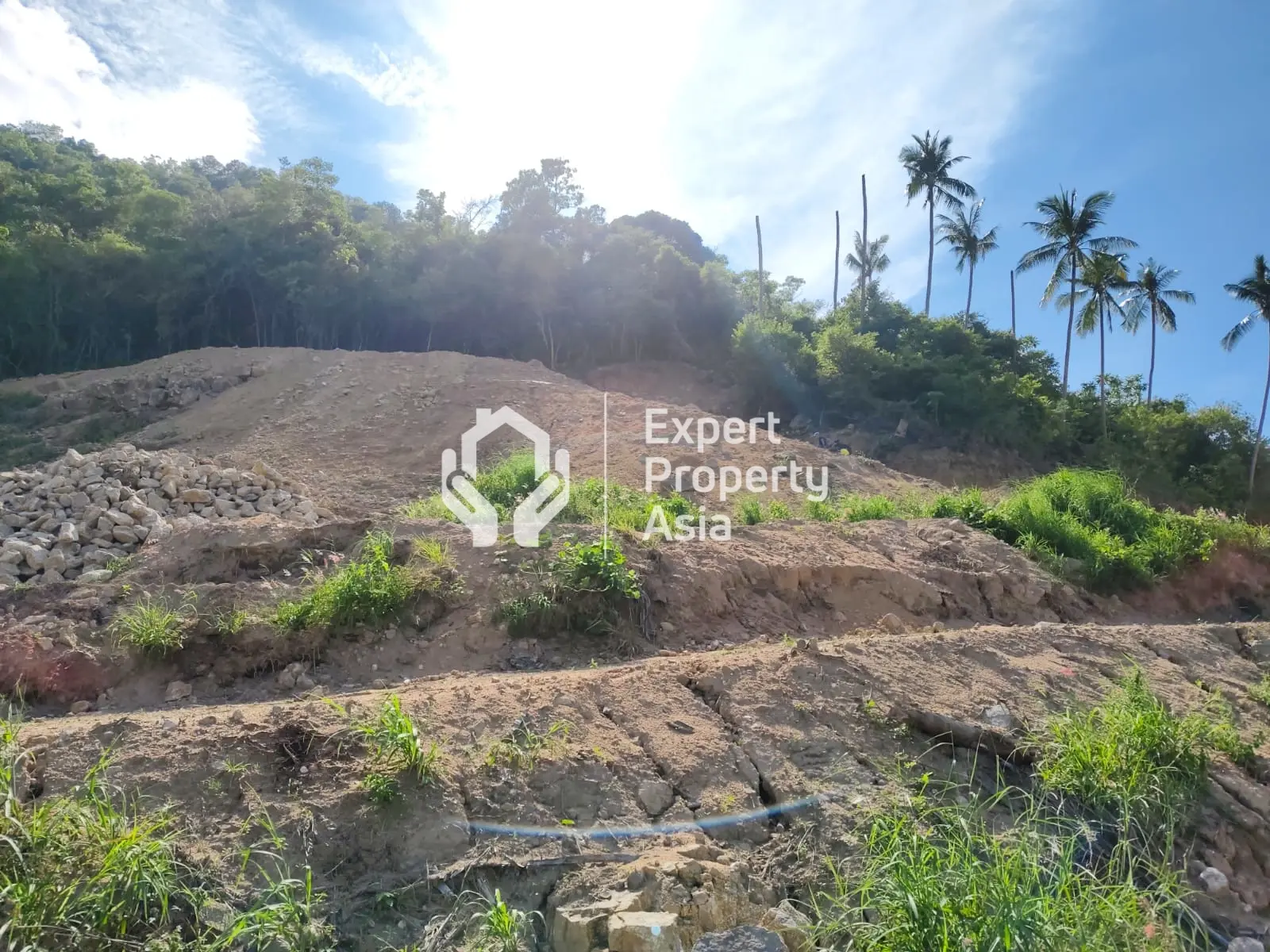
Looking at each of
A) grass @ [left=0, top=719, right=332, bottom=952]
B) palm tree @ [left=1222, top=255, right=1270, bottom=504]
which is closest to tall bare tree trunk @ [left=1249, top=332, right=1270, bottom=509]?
palm tree @ [left=1222, top=255, right=1270, bottom=504]

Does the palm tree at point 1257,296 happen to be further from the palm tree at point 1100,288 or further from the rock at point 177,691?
the rock at point 177,691

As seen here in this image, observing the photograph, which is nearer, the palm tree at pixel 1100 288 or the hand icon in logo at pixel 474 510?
the hand icon in logo at pixel 474 510

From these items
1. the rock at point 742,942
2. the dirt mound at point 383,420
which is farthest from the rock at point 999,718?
the dirt mound at point 383,420

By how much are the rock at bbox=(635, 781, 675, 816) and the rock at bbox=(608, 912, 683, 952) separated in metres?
0.62

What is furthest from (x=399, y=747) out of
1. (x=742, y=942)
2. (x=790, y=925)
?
(x=790, y=925)

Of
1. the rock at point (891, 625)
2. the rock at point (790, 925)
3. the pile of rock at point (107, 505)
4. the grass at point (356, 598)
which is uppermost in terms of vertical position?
the pile of rock at point (107, 505)

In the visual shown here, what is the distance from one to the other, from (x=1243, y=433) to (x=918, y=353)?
325 inches

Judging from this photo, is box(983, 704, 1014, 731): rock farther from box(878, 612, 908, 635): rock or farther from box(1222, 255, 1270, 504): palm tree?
box(1222, 255, 1270, 504): palm tree

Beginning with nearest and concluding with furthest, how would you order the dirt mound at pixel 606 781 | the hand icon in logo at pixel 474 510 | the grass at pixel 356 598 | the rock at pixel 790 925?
the rock at pixel 790 925 → the dirt mound at pixel 606 781 → the grass at pixel 356 598 → the hand icon in logo at pixel 474 510

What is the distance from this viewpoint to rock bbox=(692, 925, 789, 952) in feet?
7.47

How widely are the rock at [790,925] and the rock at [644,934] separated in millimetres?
372

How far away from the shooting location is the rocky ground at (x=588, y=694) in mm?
2648

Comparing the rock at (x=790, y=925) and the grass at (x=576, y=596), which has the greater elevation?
the grass at (x=576, y=596)

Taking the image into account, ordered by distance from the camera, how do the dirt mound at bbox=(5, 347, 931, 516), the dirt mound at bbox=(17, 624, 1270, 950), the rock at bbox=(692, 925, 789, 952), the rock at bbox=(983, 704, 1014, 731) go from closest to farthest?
the rock at bbox=(692, 925, 789, 952) < the dirt mound at bbox=(17, 624, 1270, 950) < the rock at bbox=(983, 704, 1014, 731) < the dirt mound at bbox=(5, 347, 931, 516)
